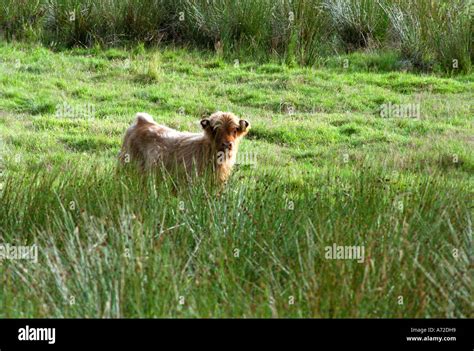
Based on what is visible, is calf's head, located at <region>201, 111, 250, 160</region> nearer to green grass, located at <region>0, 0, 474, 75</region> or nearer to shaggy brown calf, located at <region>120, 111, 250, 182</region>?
shaggy brown calf, located at <region>120, 111, 250, 182</region>

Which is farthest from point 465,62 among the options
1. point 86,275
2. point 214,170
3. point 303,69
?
point 86,275

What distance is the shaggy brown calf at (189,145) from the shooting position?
7.58 metres

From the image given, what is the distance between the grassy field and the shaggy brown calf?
326 mm

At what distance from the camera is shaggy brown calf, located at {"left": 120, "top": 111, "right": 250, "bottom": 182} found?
7.58 meters

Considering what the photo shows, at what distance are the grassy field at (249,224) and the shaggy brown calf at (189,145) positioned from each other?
12.8 inches

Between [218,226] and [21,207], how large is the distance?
1.37 metres

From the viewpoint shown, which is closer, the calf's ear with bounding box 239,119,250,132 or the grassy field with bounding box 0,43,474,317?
the grassy field with bounding box 0,43,474,317

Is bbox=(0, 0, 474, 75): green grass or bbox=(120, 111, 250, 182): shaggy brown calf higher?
bbox=(0, 0, 474, 75): green grass

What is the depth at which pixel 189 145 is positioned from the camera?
7.95 meters
